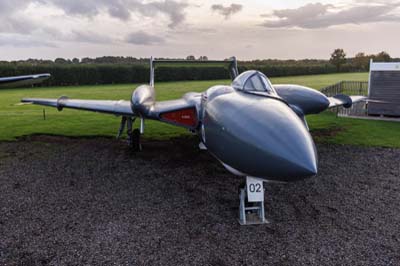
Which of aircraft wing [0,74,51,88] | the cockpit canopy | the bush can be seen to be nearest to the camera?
the cockpit canopy

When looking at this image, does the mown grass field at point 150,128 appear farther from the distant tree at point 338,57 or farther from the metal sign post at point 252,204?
the distant tree at point 338,57

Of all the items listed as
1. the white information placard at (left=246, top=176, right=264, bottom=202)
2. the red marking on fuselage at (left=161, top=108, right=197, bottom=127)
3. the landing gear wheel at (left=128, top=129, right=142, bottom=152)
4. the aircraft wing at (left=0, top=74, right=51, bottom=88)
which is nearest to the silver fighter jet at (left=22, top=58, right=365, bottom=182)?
the red marking on fuselage at (left=161, top=108, right=197, bottom=127)

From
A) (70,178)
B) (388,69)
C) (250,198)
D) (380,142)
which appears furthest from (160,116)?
(388,69)

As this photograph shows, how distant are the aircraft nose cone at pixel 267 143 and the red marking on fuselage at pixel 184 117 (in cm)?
277

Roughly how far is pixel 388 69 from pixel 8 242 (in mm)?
17381

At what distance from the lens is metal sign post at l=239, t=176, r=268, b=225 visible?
19.6ft

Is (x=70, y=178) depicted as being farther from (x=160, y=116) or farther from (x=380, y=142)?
(x=380, y=142)

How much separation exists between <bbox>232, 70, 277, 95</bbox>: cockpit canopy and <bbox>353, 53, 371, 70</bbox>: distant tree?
86.4 meters

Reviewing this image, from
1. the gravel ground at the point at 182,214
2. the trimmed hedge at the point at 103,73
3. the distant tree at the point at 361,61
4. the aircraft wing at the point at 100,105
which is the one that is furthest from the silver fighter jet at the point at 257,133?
the distant tree at the point at 361,61

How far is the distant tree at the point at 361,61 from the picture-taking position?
83.8 meters

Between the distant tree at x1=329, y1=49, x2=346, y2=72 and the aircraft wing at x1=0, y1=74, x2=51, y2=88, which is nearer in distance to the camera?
the aircraft wing at x1=0, y1=74, x2=51, y2=88

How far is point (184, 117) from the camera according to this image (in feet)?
27.5

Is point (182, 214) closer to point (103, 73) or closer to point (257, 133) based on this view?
point (257, 133)

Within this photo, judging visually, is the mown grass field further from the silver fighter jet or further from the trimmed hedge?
the trimmed hedge
